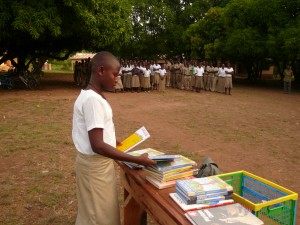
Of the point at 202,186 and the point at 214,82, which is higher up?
the point at 214,82

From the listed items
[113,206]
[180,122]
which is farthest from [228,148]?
[113,206]

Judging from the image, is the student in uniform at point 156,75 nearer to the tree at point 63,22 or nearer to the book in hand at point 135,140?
the tree at point 63,22

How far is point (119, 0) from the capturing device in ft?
55.0

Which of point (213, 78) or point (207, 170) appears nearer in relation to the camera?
point (207, 170)

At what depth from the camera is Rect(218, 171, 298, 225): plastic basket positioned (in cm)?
A: 226

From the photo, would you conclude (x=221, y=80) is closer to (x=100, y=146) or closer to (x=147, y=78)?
(x=147, y=78)

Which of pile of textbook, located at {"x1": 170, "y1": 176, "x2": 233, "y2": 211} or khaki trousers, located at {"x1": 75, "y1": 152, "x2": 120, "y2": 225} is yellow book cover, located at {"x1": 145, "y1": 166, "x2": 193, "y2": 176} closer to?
pile of textbook, located at {"x1": 170, "y1": 176, "x2": 233, "y2": 211}

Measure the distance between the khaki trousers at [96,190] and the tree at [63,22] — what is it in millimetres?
12318

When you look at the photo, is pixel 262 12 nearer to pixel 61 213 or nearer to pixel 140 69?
pixel 140 69

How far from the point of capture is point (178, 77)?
19.4 metres

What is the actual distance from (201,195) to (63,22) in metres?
14.6

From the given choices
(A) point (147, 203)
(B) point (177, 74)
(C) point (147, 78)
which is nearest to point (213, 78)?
(B) point (177, 74)

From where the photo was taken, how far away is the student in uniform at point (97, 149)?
2.32m

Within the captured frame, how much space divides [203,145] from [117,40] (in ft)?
36.7
